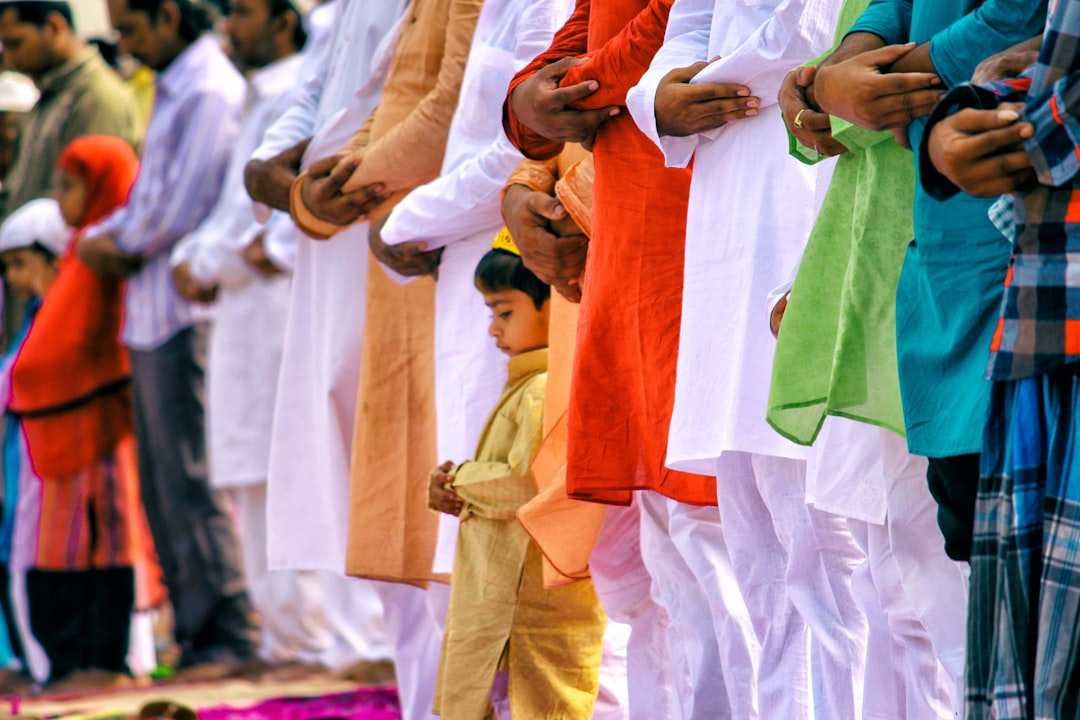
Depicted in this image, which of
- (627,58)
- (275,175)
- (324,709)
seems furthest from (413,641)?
(627,58)

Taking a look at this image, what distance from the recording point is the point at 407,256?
14.8 feet

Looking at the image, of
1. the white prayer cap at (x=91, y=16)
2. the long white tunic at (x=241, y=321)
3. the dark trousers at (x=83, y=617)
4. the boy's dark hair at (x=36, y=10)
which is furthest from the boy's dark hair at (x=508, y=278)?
the white prayer cap at (x=91, y=16)

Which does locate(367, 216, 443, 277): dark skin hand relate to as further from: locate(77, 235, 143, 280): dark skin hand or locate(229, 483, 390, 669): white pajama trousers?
locate(77, 235, 143, 280): dark skin hand

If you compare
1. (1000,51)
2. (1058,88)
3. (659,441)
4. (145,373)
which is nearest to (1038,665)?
(1058,88)

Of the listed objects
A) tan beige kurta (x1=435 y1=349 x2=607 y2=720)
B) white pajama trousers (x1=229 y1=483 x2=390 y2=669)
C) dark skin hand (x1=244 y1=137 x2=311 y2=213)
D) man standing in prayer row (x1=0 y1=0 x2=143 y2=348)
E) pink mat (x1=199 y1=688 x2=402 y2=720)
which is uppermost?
man standing in prayer row (x1=0 y1=0 x2=143 y2=348)

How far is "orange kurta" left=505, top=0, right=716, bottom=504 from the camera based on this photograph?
3.46 m

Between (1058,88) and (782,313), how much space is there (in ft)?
3.15

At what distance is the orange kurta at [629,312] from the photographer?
3.46 meters

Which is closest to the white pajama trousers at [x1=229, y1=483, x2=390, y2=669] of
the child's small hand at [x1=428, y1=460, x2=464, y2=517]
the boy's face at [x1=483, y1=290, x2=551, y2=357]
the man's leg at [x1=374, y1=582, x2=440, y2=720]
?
the man's leg at [x1=374, y1=582, x2=440, y2=720]

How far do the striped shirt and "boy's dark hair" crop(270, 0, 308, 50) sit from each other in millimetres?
360

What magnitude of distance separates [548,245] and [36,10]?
5.21 meters

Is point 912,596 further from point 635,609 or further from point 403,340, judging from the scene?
point 403,340

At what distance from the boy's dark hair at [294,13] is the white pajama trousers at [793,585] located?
4575 millimetres

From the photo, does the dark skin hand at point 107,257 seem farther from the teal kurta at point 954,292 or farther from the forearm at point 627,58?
the teal kurta at point 954,292
